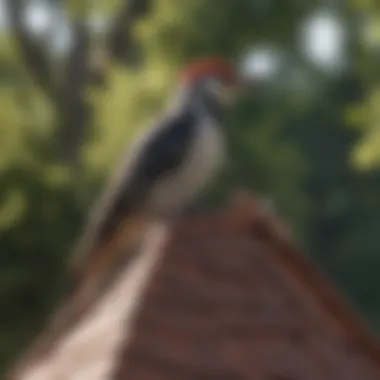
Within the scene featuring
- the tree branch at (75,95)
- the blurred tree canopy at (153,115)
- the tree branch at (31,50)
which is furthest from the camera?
the tree branch at (31,50)

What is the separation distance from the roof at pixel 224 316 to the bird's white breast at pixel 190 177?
409 mm

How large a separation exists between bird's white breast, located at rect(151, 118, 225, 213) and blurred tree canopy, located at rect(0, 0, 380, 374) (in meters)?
1.47

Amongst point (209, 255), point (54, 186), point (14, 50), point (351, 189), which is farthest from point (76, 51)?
point (209, 255)

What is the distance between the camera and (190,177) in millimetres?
3182

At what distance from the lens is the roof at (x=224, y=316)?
2176mm

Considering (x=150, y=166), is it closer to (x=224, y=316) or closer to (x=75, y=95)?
(x=224, y=316)

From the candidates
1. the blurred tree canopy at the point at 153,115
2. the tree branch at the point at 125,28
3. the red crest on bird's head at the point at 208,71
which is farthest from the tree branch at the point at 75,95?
the red crest on bird's head at the point at 208,71

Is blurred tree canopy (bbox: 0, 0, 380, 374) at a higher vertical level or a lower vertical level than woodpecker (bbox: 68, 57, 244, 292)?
higher

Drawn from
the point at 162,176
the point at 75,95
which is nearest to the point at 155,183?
the point at 162,176

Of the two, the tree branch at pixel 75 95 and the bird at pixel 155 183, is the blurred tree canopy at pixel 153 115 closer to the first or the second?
the tree branch at pixel 75 95

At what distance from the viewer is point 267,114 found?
8102 mm

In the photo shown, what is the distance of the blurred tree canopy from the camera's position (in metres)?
6.85

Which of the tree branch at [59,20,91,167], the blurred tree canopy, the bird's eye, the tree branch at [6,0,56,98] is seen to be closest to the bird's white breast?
the bird's eye

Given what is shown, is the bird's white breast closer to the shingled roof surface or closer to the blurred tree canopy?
the shingled roof surface
